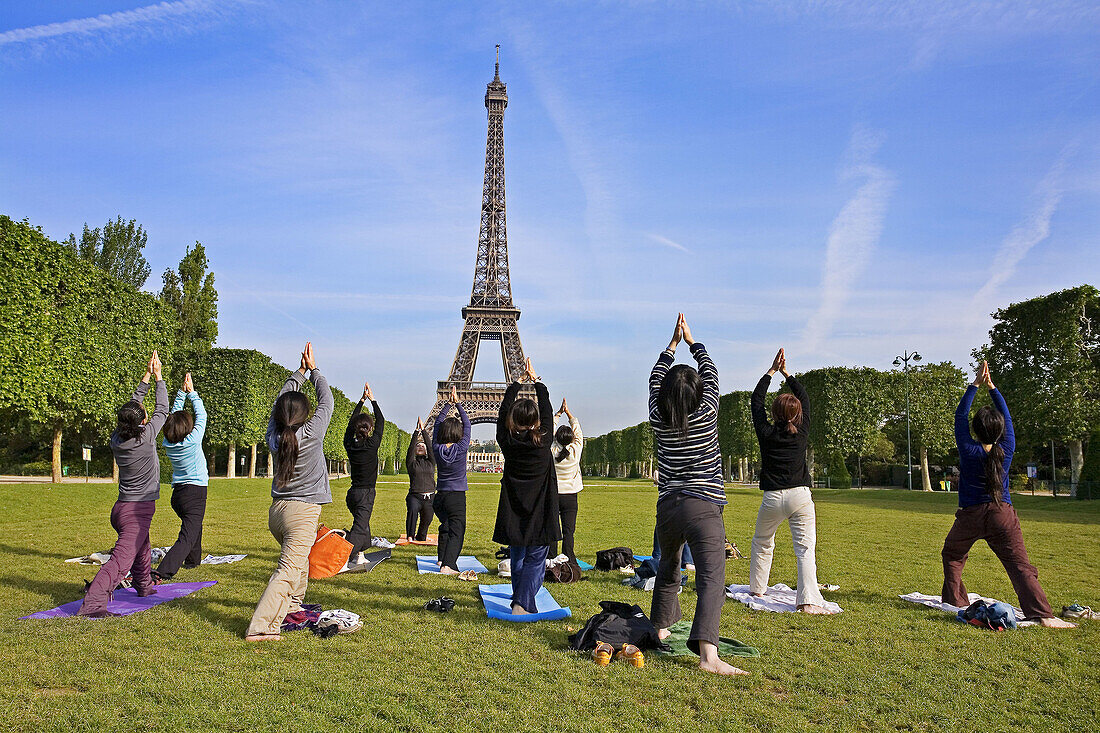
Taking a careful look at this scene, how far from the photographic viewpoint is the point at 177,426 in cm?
805

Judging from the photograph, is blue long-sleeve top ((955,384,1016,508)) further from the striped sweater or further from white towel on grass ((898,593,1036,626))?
the striped sweater

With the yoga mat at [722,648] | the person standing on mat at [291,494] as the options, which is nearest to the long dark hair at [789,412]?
the yoga mat at [722,648]

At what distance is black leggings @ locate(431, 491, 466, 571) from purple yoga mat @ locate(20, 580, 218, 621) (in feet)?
8.84

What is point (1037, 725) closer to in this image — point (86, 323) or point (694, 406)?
point (694, 406)

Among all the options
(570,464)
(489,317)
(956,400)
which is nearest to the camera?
(570,464)

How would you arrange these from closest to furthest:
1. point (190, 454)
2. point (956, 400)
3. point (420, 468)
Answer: point (190, 454) < point (420, 468) < point (956, 400)

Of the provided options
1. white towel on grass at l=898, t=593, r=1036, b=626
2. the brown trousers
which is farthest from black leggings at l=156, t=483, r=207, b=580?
the brown trousers

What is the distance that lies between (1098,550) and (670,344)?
11111 mm

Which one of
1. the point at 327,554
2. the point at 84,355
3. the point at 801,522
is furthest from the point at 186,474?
the point at 84,355

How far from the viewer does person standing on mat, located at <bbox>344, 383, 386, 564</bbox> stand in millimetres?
9445

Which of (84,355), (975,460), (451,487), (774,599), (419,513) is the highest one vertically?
(84,355)

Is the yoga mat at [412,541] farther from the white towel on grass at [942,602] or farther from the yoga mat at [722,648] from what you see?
the white towel on grass at [942,602]

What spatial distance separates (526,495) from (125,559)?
3.86m

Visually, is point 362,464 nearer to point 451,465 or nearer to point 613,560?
point 451,465
